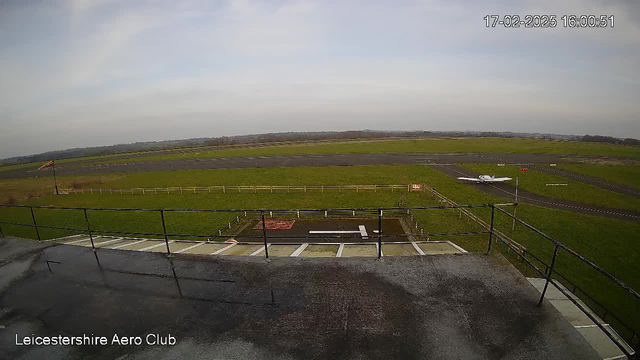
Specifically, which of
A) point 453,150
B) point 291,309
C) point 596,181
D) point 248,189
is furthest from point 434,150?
point 291,309

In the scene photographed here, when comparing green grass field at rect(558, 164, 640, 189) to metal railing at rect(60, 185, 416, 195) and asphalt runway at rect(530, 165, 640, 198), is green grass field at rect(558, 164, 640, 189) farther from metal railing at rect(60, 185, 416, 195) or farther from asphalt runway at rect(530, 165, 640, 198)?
metal railing at rect(60, 185, 416, 195)

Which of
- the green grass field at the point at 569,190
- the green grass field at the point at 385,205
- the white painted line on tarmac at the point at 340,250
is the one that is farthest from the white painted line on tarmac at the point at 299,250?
the green grass field at the point at 569,190

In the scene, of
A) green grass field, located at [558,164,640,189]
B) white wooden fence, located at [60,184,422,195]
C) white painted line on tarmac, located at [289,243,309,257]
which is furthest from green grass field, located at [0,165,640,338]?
green grass field, located at [558,164,640,189]

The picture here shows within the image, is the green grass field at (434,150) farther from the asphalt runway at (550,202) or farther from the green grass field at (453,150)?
the asphalt runway at (550,202)

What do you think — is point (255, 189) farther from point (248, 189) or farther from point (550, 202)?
point (550, 202)

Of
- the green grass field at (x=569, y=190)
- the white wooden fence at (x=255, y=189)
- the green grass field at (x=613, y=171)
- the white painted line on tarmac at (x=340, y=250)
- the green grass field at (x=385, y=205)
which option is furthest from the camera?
the green grass field at (x=613, y=171)
